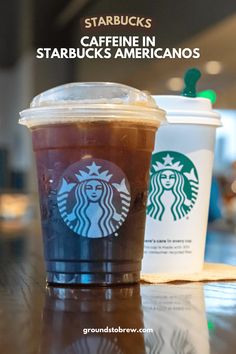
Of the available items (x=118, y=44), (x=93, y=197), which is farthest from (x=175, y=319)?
(x=118, y=44)

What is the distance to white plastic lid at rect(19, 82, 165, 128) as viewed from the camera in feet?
2.05

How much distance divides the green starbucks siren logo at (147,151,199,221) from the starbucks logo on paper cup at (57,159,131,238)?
3.8 inches

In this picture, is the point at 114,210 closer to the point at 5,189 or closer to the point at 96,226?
the point at 96,226

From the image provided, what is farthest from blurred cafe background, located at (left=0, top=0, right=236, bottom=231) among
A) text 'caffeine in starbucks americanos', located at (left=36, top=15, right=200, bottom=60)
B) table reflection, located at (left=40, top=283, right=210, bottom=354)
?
table reflection, located at (left=40, top=283, right=210, bottom=354)

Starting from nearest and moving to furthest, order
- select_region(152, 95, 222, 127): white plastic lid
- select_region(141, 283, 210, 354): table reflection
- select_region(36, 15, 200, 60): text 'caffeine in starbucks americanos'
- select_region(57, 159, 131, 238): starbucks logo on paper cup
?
select_region(141, 283, 210, 354): table reflection < select_region(57, 159, 131, 238): starbucks logo on paper cup < select_region(152, 95, 222, 127): white plastic lid < select_region(36, 15, 200, 60): text 'caffeine in starbucks americanos'

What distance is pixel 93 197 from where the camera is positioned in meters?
0.62

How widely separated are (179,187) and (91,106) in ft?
0.50

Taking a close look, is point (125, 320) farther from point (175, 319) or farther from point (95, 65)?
point (95, 65)

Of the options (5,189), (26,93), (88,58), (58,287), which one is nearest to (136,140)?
(58,287)

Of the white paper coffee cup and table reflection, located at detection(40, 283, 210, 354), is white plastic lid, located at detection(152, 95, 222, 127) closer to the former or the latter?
the white paper coffee cup

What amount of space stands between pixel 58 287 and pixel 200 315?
175mm

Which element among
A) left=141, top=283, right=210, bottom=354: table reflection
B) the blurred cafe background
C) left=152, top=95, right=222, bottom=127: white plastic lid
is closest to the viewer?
left=141, top=283, right=210, bottom=354: table reflection

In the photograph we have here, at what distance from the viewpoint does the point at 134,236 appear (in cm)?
64

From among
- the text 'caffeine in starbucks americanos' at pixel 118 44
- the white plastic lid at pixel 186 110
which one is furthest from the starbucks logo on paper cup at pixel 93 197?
the text 'caffeine in starbucks americanos' at pixel 118 44
